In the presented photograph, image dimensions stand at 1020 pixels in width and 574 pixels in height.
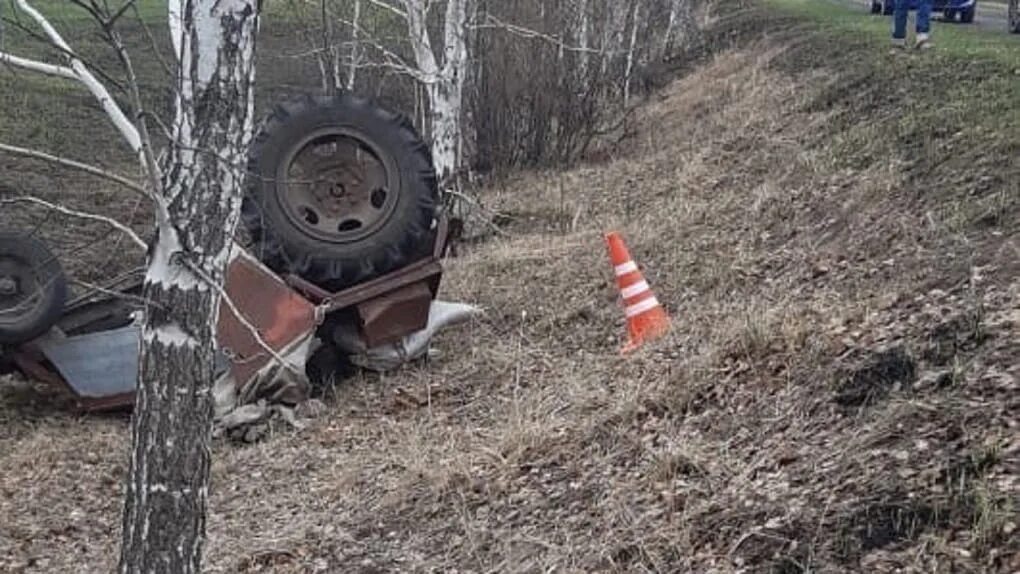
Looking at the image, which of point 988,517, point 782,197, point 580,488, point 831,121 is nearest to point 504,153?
point 831,121

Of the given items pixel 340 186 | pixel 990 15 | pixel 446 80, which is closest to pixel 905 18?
pixel 446 80

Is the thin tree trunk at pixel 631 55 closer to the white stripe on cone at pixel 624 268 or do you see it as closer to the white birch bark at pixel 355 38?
the white birch bark at pixel 355 38

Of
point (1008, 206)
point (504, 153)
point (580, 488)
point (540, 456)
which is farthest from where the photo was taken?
point (504, 153)

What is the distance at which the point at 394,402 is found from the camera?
26.4 ft

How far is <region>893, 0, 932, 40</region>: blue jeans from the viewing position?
1432 cm

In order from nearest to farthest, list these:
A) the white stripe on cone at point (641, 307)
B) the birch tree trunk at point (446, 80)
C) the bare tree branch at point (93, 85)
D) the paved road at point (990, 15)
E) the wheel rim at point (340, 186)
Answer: the bare tree branch at point (93, 85) < the white stripe on cone at point (641, 307) < the wheel rim at point (340, 186) < the birch tree trunk at point (446, 80) < the paved road at point (990, 15)

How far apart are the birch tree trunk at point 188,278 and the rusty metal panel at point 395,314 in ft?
14.9

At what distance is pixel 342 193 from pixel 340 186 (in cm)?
5

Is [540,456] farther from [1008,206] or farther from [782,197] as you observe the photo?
[782,197]

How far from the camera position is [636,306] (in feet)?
26.3

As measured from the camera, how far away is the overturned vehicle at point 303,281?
810 centimetres

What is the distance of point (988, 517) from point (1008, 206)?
3446mm

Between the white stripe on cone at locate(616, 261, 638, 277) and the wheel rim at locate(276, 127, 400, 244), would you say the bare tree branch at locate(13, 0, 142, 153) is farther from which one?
the wheel rim at locate(276, 127, 400, 244)

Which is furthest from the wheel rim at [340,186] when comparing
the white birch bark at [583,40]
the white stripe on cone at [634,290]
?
the white birch bark at [583,40]
